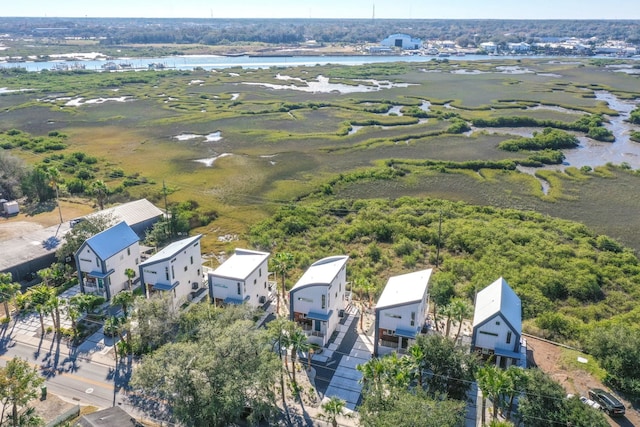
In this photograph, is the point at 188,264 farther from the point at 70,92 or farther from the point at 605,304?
the point at 70,92

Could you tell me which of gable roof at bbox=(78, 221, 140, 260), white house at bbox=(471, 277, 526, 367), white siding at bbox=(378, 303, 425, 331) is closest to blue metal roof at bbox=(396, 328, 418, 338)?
white siding at bbox=(378, 303, 425, 331)

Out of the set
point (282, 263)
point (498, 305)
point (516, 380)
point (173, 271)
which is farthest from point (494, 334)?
point (173, 271)

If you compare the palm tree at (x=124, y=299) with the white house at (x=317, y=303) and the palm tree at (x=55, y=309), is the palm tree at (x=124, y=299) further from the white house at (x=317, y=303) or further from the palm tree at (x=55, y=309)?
the white house at (x=317, y=303)

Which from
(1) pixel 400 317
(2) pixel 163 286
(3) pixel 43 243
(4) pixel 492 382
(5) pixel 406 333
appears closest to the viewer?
(4) pixel 492 382

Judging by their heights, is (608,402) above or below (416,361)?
below

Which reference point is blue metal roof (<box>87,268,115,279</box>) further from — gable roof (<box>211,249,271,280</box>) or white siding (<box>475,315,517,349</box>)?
white siding (<box>475,315,517,349</box>)

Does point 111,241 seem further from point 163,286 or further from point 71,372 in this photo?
point 71,372
